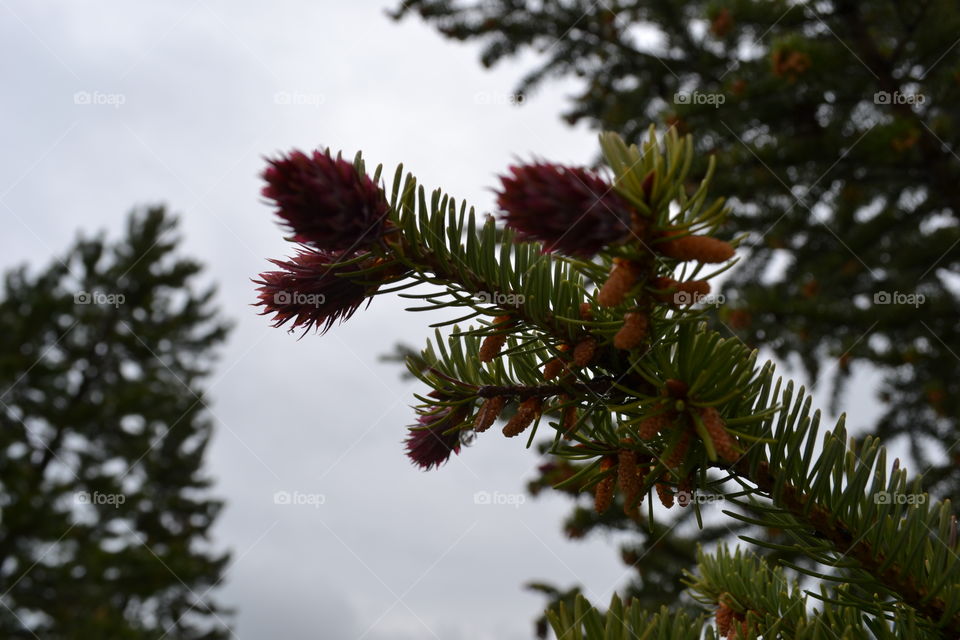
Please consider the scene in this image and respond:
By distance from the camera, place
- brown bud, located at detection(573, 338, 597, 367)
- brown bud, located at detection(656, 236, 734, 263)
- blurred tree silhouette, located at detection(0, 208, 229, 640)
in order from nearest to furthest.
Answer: brown bud, located at detection(656, 236, 734, 263) < brown bud, located at detection(573, 338, 597, 367) < blurred tree silhouette, located at detection(0, 208, 229, 640)

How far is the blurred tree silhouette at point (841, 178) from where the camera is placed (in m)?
3.58

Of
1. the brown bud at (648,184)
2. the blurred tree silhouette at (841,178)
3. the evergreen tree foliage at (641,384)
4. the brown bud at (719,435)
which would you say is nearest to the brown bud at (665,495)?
the evergreen tree foliage at (641,384)

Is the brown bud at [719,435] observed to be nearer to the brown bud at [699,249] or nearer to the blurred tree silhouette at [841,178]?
the brown bud at [699,249]

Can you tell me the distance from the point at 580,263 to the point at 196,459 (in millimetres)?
21776

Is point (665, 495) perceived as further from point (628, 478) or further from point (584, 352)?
point (584, 352)

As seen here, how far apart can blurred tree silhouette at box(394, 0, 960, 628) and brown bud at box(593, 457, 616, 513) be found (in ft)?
9.48

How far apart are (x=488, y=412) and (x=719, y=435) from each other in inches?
12.8

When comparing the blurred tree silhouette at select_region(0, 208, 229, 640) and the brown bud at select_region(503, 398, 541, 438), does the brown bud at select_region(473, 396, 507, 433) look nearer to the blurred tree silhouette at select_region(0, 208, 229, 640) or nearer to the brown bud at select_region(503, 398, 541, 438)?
the brown bud at select_region(503, 398, 541, 438)

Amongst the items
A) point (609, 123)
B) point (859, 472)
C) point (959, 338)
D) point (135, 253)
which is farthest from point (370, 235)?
point (135, 253)

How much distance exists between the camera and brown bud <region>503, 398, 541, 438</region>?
95 cm

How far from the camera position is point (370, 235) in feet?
2.62

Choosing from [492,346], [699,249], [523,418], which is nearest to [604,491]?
[523,418]

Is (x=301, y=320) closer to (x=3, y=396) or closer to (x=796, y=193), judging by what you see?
(x=796, y=193)

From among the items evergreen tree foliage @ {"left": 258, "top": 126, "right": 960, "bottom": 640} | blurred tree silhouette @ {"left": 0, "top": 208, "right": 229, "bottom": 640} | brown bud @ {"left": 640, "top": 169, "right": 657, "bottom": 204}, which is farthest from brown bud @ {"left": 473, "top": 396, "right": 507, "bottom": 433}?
blurred tree silhouette @ {"left": 0, "top": 208, "right": 229, "bottom": 640}
